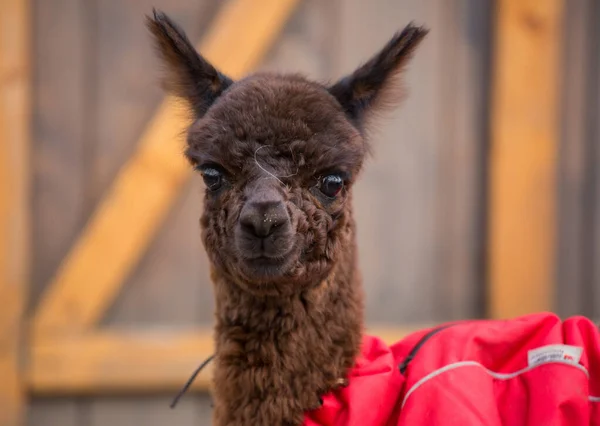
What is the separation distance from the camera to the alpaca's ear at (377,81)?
130 cm

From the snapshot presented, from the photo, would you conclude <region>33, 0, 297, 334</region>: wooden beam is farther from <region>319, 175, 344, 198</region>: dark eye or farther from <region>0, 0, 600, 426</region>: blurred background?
<region>319, 175, 344, 198</region>: dark eye

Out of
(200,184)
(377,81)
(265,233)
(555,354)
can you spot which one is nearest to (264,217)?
(265,233)

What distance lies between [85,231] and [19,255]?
26cm

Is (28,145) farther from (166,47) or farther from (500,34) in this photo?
(500,34)

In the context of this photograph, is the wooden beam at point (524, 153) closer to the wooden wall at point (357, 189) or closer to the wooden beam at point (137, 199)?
the wooden wall at point (357, 189)

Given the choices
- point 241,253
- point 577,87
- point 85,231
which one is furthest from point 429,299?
point 241,253

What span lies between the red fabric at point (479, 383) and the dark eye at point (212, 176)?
0.48 meters

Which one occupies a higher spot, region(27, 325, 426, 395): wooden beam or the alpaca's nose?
the alpaca's nose

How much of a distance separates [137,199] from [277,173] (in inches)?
55.3

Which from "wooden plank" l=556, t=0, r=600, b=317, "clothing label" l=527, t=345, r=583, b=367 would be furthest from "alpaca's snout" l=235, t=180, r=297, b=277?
"wooden plank" l=556, t=0, r=600, b=317

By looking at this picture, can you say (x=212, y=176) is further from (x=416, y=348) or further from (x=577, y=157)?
(x=577, y=157)

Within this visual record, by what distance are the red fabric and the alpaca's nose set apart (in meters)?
0.38

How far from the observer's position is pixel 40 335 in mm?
2420

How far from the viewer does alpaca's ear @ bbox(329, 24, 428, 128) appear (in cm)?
130
